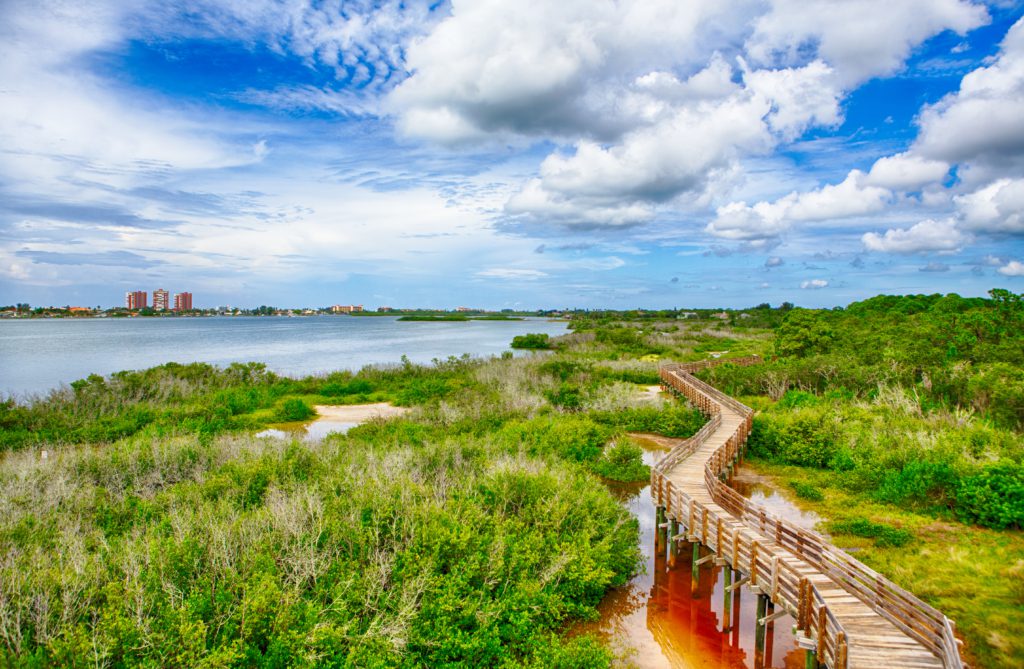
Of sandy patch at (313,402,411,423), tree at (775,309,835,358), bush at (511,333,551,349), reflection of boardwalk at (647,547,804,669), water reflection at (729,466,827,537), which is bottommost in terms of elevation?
reflection of boardwalk at (647,547,804,669)

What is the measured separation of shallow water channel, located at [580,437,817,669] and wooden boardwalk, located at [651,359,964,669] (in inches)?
37.8

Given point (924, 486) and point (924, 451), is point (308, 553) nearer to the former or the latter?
point (924, 486)

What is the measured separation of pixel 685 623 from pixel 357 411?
87.7ft

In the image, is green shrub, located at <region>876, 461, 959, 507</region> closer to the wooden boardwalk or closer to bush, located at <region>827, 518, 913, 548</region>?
bush, located at <region>827, 518, 913, 548</region>

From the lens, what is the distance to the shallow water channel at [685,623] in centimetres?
1143

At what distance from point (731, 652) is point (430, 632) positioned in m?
6.21

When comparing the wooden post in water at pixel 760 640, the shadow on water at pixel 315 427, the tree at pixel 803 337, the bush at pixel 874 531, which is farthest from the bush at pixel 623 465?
the tree at pixel 803 337

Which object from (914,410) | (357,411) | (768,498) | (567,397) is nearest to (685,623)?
(768,498)

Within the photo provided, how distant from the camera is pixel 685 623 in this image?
12.9 metres

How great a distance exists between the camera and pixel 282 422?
32656 millimetres

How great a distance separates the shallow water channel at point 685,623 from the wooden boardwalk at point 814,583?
96cm

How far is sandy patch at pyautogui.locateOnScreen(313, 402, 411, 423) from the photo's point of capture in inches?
1315

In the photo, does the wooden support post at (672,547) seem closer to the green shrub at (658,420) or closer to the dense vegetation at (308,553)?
the dense vegetation at (308,553)

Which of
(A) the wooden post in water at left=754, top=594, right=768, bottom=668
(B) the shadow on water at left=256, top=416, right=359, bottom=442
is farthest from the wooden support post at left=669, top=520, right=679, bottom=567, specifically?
(B) the shadow on water at left=256, top=416, right=359, bottom=442
